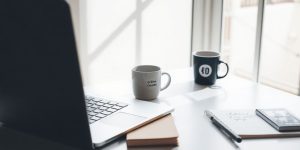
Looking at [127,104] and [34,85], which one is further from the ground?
[34,85]

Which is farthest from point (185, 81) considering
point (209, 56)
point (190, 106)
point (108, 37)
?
point (108, 37)

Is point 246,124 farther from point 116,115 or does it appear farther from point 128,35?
point 128,35

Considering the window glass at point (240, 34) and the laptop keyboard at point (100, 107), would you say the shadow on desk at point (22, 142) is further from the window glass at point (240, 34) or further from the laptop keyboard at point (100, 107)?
the window glass at point (240, 34)

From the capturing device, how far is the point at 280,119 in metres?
0.78

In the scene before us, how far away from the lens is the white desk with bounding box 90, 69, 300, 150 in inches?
27.5

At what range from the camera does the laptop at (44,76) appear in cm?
51

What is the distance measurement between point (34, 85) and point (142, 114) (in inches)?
12.2

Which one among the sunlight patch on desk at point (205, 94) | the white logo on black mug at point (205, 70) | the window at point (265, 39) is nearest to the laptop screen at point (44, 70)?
the sunlight patch on desk at point (205, 94)

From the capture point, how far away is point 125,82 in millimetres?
1184

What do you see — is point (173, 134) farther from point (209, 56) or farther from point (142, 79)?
point (209, 56)

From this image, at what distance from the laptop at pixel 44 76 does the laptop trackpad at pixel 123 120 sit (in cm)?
3

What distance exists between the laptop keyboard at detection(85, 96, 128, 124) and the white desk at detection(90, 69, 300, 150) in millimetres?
118

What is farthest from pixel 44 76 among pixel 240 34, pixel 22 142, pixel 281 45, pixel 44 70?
pixel 281 45

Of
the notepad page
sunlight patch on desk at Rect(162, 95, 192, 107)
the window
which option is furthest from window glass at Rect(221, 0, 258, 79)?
the notepad page
